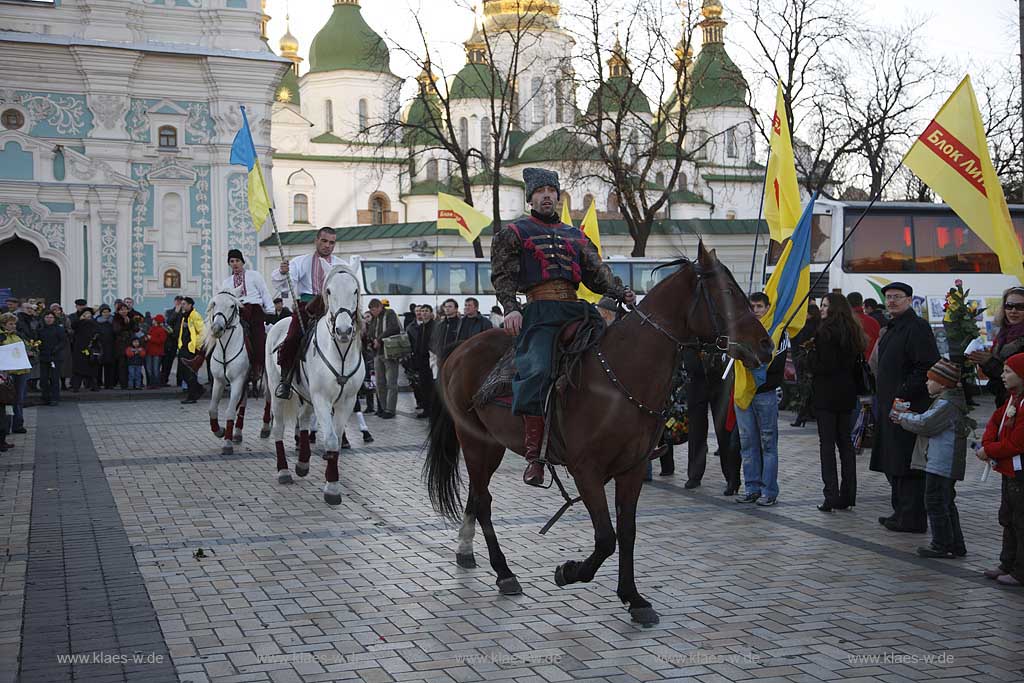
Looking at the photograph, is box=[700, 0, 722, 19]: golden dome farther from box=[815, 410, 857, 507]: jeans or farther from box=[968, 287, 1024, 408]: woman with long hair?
box=[968, 287, 1024, 408]: woman with long hair

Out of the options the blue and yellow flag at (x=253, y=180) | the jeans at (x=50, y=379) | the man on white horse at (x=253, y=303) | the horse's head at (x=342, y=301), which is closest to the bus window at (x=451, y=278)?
the jeans at (x=50, y=379)

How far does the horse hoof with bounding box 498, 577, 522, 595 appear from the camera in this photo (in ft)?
23.8

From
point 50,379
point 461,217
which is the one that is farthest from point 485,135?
point 50,379

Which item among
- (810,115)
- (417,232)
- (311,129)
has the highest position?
(311,129)

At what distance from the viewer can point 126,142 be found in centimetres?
3841

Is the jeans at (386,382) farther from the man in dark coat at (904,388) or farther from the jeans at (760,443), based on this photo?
the man in dark coat at (904,388)

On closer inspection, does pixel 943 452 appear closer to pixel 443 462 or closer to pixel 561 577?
pixel 561 577

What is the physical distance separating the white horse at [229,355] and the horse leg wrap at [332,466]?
13.7 feet

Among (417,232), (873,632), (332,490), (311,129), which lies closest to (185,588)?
(332,490)

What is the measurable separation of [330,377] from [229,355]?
13.4 feet

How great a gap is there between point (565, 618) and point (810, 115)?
33.6 meters

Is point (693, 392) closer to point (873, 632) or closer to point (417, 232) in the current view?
point (873, 632)

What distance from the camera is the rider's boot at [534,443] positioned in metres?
7.00

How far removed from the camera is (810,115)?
37.6 meters
